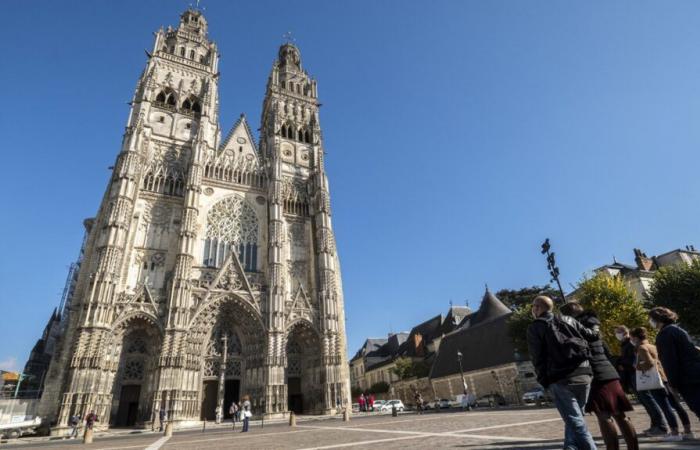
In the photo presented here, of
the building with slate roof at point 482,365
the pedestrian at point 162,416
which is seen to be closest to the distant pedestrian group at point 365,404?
the building with slate roof at point 482,365

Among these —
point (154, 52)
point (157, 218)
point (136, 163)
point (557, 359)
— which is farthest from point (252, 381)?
point (154, 52)

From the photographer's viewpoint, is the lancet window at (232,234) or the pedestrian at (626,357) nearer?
the pedestrian at (626,357)

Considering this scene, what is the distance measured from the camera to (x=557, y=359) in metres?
3.35

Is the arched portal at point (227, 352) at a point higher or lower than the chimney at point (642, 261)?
lower

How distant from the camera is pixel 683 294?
2166 centimetres

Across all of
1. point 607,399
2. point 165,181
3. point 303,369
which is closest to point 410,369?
point 303,369

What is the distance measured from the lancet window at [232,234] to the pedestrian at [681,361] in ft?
84.1

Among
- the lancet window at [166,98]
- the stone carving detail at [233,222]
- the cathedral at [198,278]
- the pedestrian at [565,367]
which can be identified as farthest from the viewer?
the lancet window at [166,98]

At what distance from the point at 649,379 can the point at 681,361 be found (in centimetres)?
93

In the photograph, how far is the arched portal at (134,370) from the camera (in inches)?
859

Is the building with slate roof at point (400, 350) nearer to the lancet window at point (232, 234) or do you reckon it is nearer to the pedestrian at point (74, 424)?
the lancet window at point (232, 234)

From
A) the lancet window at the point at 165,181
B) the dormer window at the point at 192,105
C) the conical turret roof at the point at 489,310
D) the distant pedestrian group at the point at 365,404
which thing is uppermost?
the dormer window at the point at 192,105

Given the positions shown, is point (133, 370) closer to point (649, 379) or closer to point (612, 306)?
point (649, 379)

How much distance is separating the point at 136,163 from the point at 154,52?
1474 cm
